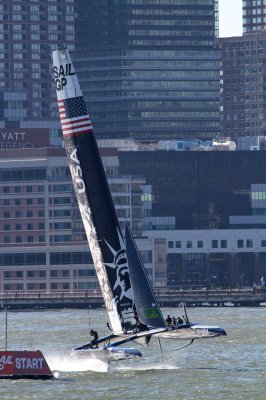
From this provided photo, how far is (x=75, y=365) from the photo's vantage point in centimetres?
9519

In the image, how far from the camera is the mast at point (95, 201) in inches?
3792

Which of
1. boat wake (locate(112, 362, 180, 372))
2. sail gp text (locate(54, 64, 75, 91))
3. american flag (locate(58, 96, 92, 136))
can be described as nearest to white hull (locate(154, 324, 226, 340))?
boat wake (locate(112, 362, 180, 372))

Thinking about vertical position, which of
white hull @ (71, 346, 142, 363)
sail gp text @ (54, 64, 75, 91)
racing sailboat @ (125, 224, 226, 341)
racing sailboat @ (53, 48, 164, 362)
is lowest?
white hull @ (71, 346, 142, 363)

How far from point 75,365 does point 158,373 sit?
14.5 feet

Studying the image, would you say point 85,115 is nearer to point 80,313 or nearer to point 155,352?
point 155,352

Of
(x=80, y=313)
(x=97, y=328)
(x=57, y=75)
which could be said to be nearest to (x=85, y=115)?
(x=57, y=75)

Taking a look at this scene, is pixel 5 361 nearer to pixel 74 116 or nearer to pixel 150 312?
pixel 150 312

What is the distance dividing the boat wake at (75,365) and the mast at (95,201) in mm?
2400

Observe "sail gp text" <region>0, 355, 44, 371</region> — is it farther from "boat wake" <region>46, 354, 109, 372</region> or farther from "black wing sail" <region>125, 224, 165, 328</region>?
"black wing sail" <region>125, 224, 165, 328</region>

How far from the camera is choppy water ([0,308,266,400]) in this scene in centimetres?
8419

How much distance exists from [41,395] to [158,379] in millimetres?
9216

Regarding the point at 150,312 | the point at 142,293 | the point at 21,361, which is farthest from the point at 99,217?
the point at 21,361

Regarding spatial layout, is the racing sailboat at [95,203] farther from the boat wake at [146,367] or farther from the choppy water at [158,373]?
the choppy water at [158,373]

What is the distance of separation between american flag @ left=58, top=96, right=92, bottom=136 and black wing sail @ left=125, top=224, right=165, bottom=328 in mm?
9668
